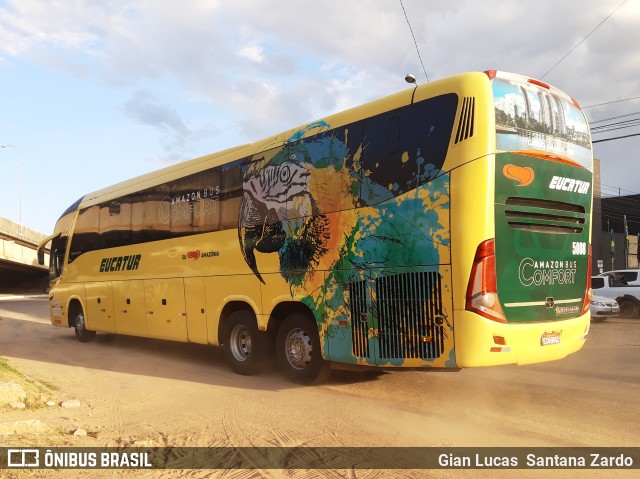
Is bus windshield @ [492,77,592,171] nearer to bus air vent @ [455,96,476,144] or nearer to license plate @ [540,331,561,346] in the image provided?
bus air vent @ [455,96,476,144]

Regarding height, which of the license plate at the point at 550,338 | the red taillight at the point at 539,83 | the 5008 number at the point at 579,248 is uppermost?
the red taillight at the point at 539,83

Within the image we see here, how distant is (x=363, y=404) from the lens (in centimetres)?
665

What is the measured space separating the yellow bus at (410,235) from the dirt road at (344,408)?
0.60m

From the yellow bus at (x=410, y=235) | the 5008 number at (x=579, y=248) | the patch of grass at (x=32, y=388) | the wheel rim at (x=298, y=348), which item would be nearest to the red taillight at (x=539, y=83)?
the yellow bus at (x=410, y=235)

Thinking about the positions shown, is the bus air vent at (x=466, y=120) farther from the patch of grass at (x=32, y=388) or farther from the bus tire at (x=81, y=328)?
the bus tire at (x=81, y=328)

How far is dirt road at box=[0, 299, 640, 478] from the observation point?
5152mm

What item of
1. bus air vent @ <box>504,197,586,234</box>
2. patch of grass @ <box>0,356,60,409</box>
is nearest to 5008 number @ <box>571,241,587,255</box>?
bus air vent @ <box>504,197,586,234</box>

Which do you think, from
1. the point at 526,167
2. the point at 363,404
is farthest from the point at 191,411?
the point at 526,167

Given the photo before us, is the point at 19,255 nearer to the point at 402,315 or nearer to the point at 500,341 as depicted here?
the point at 402,315

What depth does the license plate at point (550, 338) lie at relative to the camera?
6.28m

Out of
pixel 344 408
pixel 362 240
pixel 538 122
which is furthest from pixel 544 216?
pixel 344 408

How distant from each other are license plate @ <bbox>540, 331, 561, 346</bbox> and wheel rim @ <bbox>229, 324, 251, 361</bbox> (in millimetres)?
4540

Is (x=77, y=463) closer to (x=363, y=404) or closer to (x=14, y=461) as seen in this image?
(x=14, y=461)

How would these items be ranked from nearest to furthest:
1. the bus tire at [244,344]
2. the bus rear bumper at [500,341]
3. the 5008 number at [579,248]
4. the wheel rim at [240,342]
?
the bus rear bumper at [500,341] < the 5008 number at [579,248] < the bus tire at [244,344] < the wheel rim at [240,342]
